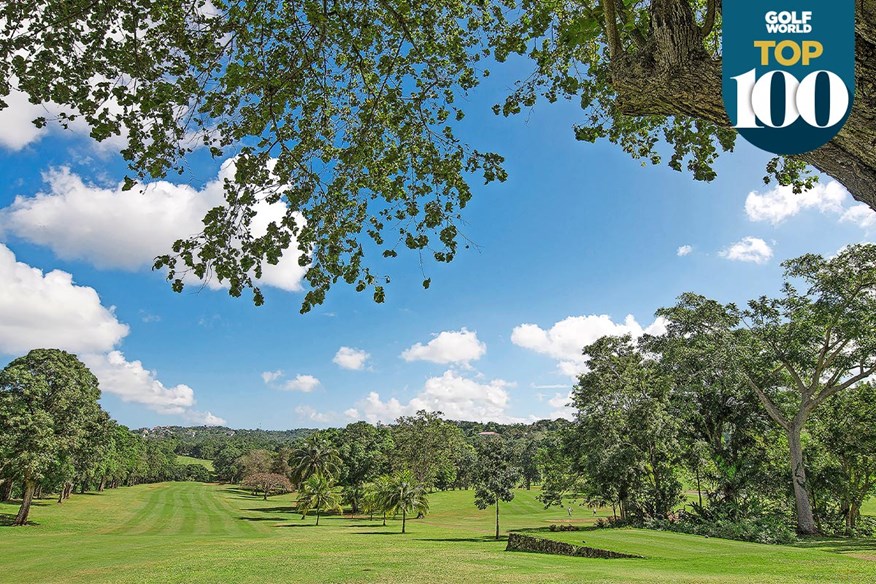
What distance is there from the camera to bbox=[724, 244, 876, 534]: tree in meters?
24.8

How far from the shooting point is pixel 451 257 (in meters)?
5.71

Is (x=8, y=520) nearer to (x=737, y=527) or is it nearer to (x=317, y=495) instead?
(x=317, y=495)

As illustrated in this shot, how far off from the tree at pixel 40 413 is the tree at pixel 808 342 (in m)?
47.1

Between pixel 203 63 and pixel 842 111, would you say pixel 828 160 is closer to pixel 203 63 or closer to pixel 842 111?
pixel 842 111

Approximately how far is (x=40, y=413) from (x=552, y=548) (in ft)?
124

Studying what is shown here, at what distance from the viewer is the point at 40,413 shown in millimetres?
37812

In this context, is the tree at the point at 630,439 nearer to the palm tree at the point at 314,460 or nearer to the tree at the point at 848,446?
the tree at the point at 848,446

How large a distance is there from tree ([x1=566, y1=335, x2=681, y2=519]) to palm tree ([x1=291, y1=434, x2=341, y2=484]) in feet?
116

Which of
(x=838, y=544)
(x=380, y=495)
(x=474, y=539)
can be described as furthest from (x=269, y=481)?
(x=838, y=544)

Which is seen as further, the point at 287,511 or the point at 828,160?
the point at 287,511

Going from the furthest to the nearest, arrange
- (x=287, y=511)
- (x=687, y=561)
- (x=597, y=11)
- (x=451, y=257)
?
(x=287, y=511) → (x=687, y=561) → (x=451, y=257) → (x=597, y=11)

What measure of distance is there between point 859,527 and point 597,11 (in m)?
37.1

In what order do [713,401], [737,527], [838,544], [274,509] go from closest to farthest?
[838,544]
[737,527]
[713,401]
[274,509]

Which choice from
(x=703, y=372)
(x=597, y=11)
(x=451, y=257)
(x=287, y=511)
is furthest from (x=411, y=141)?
(x=287, y=511)
